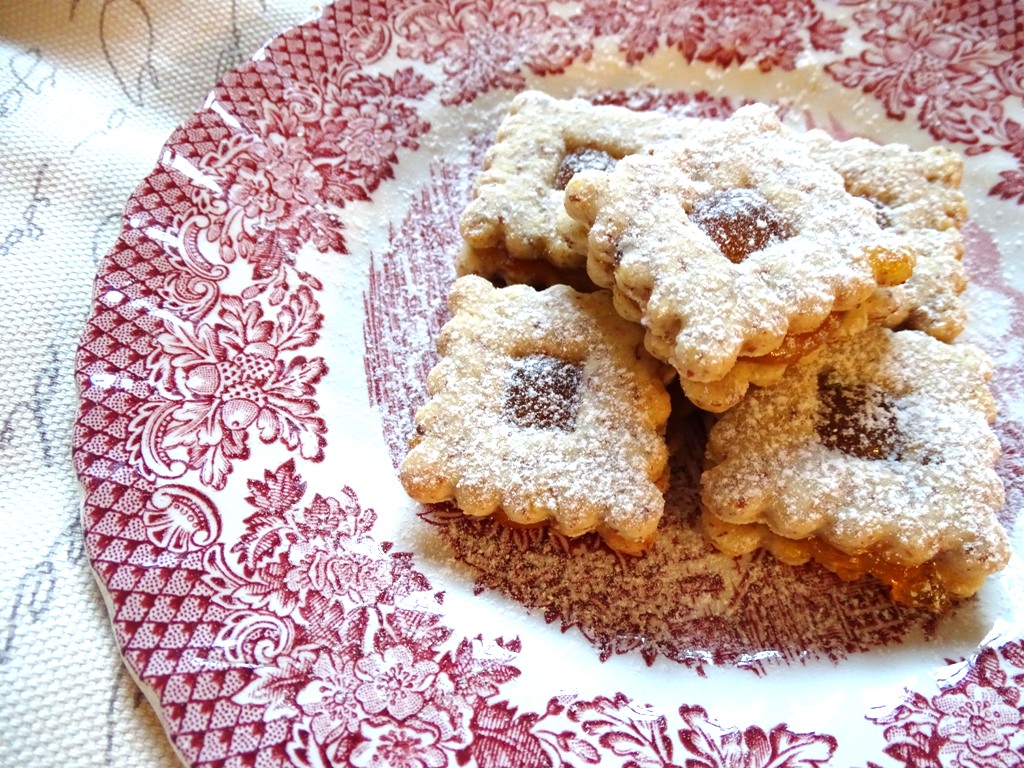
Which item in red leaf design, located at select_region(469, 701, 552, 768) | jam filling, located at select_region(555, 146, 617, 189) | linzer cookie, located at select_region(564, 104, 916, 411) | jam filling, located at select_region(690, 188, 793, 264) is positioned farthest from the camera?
jam filling, located at select_region(555, 146, 617, 189)

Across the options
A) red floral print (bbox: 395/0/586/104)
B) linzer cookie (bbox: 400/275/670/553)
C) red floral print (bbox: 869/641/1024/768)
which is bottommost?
red floral print (bbox: 869/641/1024/768)

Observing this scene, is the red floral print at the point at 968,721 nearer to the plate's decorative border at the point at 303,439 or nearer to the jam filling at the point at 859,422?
the plate's decorative border at the point at 303,439

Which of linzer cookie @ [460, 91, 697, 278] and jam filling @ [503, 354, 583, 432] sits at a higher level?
linzer cookie @ [460, 91, 697, 278]

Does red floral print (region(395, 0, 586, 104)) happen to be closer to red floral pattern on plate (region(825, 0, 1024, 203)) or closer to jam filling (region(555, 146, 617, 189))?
jam filling (region(555, 146, 617, 189))

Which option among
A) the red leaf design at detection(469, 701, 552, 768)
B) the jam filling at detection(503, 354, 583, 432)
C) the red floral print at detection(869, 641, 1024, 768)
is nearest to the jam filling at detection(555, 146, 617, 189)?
the jam filling at detection(503, 354, 583, 432)

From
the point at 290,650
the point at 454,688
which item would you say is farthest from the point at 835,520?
the point at 290,650

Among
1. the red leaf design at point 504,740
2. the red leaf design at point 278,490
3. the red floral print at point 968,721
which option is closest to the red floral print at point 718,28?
the red leaf design at point 278,490

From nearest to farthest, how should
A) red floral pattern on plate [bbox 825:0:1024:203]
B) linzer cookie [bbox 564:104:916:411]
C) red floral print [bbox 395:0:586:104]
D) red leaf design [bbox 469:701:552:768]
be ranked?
1. red leaf design [bbox 469:701:552:768]
2. linzer cookie [bbox 564:104:916:411]
3. red floral pattern on plate [bbox 825:0:1024:203]
4. red floral print [bbox 395:0:586:104]
